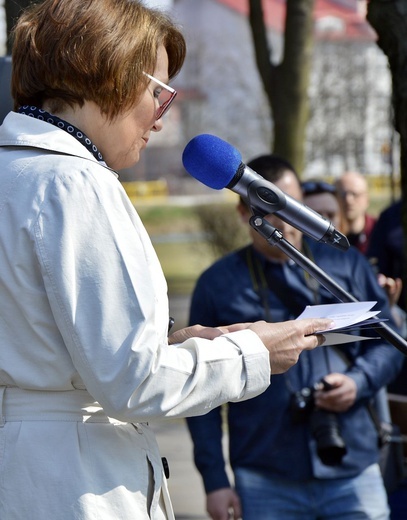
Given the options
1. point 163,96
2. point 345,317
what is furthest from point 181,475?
point 163,96

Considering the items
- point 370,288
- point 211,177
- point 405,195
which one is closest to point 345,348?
point 370,288

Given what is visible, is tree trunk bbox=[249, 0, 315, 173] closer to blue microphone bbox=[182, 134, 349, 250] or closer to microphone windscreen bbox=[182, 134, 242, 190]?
microphone windscreen bbox=[182, 134, 242, 190]

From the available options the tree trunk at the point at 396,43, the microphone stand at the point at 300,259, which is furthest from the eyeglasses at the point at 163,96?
the tree trunk at the point at 396,43

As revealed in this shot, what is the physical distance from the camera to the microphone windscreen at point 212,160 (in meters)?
2.50

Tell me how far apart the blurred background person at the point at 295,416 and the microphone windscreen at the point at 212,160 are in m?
1.10

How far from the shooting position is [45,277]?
203 cm

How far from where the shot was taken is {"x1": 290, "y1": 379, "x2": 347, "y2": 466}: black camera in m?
3.48

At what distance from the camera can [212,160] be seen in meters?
2.55

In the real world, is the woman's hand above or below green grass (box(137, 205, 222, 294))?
above

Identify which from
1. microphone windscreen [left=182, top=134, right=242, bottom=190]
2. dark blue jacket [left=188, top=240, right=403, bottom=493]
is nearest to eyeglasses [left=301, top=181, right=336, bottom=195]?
dark blue jacket [left=188, top=240, right=403, bottom=493]

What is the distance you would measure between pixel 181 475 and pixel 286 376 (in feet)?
10.7

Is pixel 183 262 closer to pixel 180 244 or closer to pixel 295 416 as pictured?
pixel 180 244

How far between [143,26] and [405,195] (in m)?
2.15

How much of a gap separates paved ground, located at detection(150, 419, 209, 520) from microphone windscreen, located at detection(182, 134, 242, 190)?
365 cm
